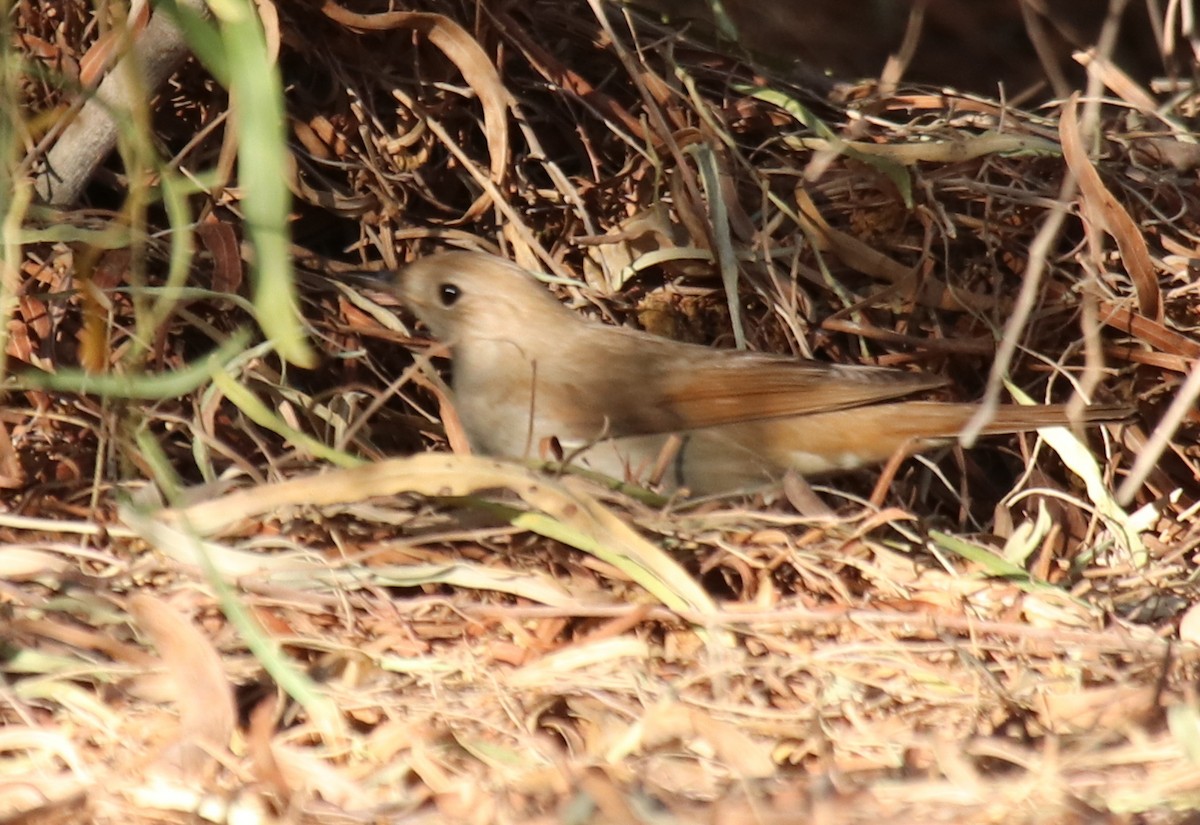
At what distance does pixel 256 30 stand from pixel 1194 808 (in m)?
1.36

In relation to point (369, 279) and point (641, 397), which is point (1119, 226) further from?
point (369, 279)

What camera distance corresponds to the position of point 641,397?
3480mm

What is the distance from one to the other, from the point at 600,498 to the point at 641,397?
986mm

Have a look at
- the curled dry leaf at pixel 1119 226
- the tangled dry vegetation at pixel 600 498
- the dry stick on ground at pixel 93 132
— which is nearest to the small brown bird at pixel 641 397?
the tangled dry vegetation at pixel 600 498

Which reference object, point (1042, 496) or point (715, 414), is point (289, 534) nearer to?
point (715, 414)

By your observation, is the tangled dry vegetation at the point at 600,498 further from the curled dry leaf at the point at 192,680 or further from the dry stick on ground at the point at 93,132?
Answer: the dry stick on ground at the point at 93,132

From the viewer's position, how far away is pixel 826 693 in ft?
6.90

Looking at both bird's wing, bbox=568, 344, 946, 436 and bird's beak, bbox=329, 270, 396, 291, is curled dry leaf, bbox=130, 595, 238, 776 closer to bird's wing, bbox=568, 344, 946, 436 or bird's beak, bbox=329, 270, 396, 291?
bird's beak, bbox=329, 270, 396, 291

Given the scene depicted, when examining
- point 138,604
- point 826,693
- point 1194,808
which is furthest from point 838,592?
point 138,604

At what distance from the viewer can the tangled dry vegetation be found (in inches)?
75.7

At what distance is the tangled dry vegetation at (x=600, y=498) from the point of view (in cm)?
192

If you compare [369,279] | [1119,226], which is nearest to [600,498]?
[369,279]

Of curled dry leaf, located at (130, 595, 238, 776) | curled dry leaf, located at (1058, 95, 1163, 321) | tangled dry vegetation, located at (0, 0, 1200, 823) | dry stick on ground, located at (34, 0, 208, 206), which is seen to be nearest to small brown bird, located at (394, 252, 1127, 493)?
A: tangled dry vegetation, located at (0, 0, 1200, 823)

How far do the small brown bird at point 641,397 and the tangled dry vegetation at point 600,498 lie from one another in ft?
0.36
